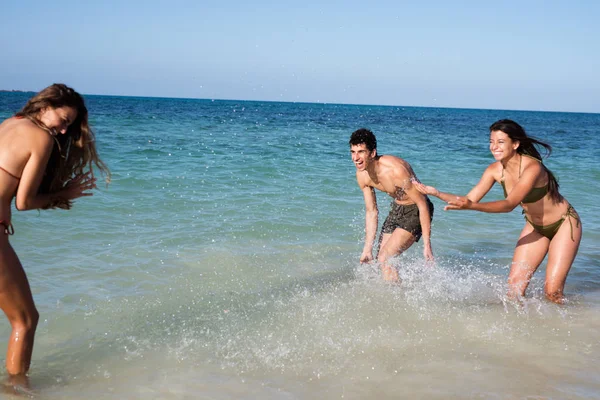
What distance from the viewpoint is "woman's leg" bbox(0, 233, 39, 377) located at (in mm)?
3482

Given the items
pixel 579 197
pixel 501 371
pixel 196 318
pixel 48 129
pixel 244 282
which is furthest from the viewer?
pixel 579 197

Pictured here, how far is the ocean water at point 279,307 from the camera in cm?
407

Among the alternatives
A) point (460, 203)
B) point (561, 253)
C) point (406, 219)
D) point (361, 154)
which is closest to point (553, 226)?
point (561, 253)

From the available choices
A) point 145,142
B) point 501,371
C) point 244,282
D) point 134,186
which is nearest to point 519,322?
point 501,371

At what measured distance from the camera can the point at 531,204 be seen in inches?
219

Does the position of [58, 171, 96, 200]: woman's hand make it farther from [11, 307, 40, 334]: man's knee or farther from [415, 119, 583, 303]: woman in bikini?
[415, 119, 583, 303]: woman in bikini

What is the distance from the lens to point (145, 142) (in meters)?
18.2

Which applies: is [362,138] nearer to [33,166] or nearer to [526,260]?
[526,260]

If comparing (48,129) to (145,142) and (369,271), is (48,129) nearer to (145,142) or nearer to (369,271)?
(369,271)

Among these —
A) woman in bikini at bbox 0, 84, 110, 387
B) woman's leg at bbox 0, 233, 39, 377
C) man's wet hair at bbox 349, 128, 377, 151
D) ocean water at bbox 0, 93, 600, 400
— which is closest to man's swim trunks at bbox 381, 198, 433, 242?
ocean water at bbox 0, 93, 600, 400

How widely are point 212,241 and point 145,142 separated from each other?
11.3m

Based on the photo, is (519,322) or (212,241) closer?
(519,322)

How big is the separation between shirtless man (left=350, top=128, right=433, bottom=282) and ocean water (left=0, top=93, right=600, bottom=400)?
256mm

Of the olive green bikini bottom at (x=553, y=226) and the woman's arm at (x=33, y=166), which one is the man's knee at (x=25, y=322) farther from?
the olive green bikini bottom at (x=553, y=226)
